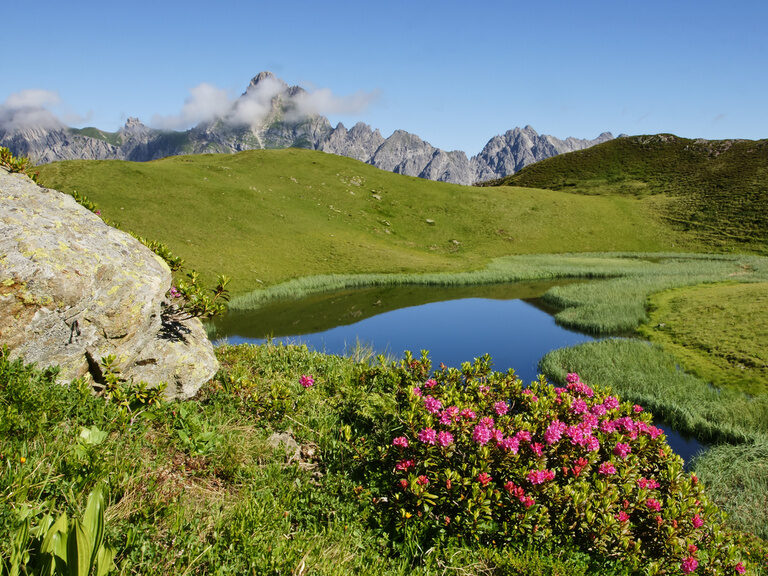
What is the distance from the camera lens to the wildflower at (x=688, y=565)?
15.1ft

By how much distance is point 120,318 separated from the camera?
6.75 m

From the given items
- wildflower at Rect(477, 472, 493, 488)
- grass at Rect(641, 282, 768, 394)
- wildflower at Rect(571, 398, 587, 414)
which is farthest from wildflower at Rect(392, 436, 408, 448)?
grass at Rect(641, 282, 768, 394)

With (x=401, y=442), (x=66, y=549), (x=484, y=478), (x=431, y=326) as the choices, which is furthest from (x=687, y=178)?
(x=66, y=549)

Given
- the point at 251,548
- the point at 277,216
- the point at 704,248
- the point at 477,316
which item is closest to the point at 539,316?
the point at 477,316

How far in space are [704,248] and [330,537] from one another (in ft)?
250

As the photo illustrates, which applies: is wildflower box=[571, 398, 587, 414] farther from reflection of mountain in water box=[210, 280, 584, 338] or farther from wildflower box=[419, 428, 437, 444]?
reflection of mountain in water box=[210, 280, 584, 338]

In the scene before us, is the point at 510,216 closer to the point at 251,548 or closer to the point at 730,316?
the point at 730,316

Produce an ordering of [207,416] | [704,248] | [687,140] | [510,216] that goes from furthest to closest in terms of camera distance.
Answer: [687,140] → [510,216] → [704,248] → [207,416]

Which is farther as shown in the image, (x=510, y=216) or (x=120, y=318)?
(x=510, y=216)

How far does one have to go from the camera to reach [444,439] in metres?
5.49

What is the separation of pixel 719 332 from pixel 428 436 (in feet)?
66.8

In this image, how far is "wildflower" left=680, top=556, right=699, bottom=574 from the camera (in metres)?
4.60

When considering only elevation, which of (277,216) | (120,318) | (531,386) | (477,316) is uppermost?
(277,216)

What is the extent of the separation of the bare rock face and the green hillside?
96.3 ft
